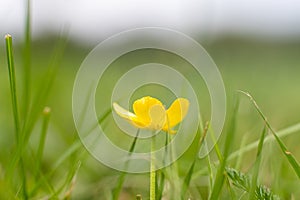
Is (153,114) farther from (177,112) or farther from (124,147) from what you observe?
(124,147)

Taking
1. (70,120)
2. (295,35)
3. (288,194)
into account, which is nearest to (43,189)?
(288,194)

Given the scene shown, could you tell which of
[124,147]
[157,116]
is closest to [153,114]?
[157,116]

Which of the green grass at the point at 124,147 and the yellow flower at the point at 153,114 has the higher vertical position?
the yellow flower at the point at 153,114

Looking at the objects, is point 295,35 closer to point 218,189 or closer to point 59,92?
A: point 59,92

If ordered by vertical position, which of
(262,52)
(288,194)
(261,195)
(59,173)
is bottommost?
(262,52)

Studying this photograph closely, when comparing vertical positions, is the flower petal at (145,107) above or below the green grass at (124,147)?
above
